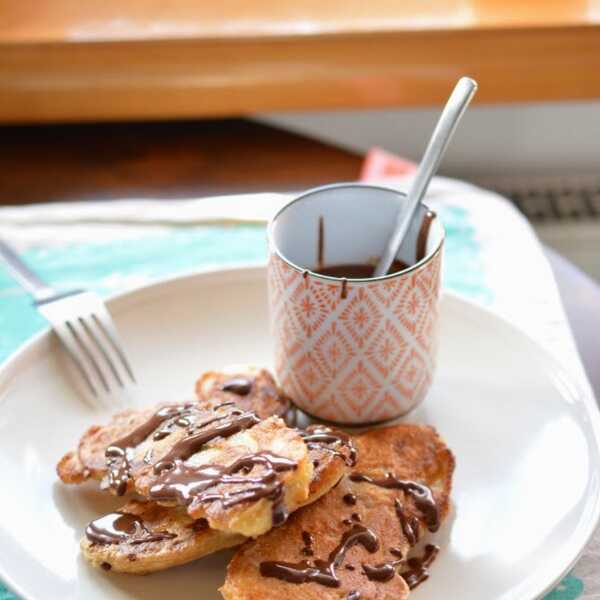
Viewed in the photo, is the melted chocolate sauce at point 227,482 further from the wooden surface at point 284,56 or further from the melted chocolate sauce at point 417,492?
the wooden surface at point 284,56

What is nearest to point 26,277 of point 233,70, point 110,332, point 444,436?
point 110,332

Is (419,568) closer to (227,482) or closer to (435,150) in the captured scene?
(227,482)

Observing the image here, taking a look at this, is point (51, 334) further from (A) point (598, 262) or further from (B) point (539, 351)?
(A) point (598, 262)

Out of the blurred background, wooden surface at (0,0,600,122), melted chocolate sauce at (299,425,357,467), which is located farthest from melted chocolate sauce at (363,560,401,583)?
→ wooden surface at (0,0,600,122)

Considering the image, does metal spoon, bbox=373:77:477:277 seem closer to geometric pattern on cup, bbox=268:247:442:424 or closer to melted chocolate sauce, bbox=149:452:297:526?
geometric pattern on cup, bbox=268:247:442:424

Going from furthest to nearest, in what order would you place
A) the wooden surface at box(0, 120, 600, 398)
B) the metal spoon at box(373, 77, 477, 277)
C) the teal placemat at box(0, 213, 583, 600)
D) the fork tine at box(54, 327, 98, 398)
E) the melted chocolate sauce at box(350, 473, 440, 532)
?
the wooden surface at box(0, 120, 600, 398)
the teal placemat at box(0, 213, 583, 600)
the fork tine at box(54, 327, 98, 398)
the metal spoon at box(373, 77, 477, 277)
the melted chocolate sauce at box(350, 473, 440, 532)

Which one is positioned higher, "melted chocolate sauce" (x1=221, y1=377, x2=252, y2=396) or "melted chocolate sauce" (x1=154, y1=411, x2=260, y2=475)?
"melted chocolate sauce" (x1=154, y1=411, x2=260, y2=475)

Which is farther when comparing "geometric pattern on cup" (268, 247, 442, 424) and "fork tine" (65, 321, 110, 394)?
"fork tine" (65, 321, 110, 394)
